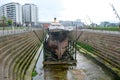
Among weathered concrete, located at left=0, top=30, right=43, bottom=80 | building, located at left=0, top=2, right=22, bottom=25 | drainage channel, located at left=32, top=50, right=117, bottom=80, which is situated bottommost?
drainage channel, located at left=32, top=50, right=117, bottom=80

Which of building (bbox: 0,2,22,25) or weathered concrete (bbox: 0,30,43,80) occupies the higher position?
building (bbox: 0,2,22,25)

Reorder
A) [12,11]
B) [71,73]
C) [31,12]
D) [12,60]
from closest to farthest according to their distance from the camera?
1. [12,60]
2. [71,73]
3. [12,11]
4. [31,12]

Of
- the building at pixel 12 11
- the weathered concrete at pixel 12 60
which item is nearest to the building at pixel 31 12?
the building at pixel 12 11

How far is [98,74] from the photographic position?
20.9m

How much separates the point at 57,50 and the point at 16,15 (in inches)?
4389

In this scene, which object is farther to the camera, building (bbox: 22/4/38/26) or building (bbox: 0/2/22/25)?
building (bbox: 22/4/38/26)

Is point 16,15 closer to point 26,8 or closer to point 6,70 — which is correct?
point 26,8

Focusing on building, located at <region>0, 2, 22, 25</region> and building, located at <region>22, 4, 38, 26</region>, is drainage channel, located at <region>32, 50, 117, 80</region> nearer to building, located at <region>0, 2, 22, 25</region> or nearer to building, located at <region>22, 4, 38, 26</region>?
building, located at <region>0, 2, 22, 25</region>

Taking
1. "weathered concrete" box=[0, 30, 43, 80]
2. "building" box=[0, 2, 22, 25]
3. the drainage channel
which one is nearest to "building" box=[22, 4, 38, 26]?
"building" box=[0, 2, 22, 25]

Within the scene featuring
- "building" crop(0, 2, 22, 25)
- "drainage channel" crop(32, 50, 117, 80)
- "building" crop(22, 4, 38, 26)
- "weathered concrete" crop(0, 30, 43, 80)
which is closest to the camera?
"weathered concrete" crop(0, 30, 43, 80)

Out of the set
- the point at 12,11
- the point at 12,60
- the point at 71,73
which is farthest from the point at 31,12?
the point at 12,60

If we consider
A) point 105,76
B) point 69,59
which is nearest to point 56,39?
point 69,59

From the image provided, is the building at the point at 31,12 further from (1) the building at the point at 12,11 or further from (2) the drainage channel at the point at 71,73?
(2) the drainage channel at the point at 71,73

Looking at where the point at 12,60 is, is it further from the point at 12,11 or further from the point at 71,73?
the point at 12,11
